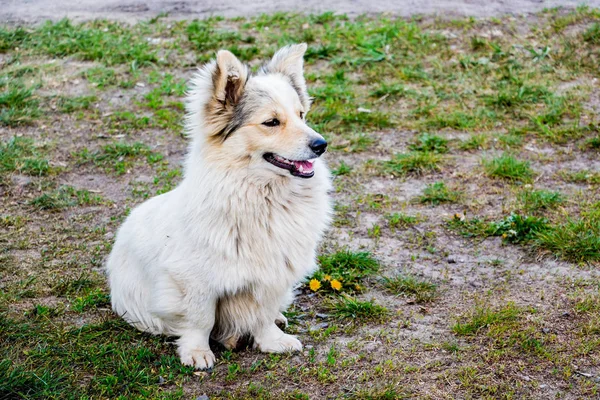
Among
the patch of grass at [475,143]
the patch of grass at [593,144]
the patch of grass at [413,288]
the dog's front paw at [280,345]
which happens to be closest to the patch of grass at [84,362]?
the dog's front paw at [280,345]

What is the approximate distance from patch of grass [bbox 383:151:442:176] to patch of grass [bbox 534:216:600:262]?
57.0 inches

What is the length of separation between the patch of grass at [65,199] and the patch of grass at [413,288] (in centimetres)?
256

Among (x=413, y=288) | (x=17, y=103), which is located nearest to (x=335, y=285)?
(x=413, y=288)

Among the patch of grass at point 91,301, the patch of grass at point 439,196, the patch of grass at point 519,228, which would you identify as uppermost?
the patch of grass at point 519,228

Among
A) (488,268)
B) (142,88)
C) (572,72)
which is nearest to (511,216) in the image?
(488,268)

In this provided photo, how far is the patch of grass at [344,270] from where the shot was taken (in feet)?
15.4

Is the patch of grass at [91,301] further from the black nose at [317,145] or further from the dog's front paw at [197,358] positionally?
the black nose at [317,145]

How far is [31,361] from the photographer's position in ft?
12.2

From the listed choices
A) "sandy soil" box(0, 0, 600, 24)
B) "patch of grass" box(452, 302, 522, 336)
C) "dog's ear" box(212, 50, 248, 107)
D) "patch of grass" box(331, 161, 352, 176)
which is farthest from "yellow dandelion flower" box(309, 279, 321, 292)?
"sandy soil" box(0, 0, 600, 24)

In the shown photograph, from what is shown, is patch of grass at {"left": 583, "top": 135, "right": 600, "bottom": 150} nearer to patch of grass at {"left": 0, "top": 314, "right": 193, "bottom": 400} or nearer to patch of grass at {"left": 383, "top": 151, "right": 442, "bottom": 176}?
patch of grass at {"left": 383, "top": 151, "right": 442, "bottom": 176}

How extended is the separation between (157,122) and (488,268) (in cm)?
382

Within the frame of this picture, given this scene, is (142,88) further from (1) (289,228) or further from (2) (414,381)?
(2) (414,381)

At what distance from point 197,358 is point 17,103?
4.78 metres

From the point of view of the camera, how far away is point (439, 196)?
587 cm
